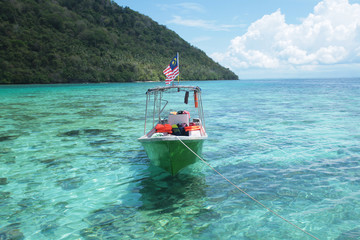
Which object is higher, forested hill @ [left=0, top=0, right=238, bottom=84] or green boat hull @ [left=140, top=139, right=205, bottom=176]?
forested hill @ [left=0, top=0, right=238, bottom=84]

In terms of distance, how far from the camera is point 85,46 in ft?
330

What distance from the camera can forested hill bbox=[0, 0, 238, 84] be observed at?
74.6m

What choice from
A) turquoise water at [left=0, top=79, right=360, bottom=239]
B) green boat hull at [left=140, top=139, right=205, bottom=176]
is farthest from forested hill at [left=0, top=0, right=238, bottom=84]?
green boat hull at [left=140, top=139, right=205, bottom=176]

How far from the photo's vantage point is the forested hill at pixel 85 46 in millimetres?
74625

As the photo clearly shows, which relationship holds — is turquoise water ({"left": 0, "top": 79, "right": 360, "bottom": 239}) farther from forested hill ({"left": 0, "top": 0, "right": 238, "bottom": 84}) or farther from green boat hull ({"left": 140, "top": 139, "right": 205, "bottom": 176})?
forested hill ({"left": 0, "top": 0, "right": 238, "bottom": 84})

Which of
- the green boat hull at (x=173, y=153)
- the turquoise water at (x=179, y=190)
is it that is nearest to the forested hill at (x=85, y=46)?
the turquoise water at (x=179, y=190)

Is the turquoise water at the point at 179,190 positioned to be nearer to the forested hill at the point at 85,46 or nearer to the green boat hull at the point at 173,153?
the green boat hull at the point at 173,153

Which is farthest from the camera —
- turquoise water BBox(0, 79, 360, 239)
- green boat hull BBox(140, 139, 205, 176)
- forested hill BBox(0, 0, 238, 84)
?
forested hill BBox(0, 0, 238, 84)

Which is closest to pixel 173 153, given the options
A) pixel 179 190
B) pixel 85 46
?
pixel 179 190

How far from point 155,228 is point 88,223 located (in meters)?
1.54

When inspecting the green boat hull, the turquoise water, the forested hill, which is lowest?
the turquoise water

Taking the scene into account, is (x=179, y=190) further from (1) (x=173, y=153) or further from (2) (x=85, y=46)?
(2) (x=85, y=46)

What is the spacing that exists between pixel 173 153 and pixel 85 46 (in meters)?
106

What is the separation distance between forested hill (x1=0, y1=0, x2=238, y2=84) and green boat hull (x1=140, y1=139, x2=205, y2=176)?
74388 mm
